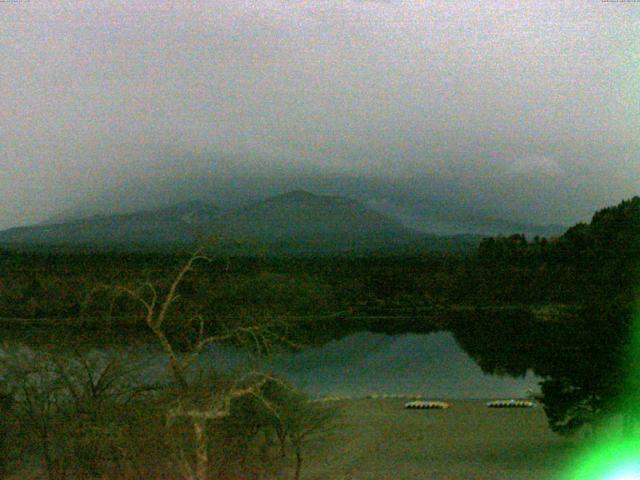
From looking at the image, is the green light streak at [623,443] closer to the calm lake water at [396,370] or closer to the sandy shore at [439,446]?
the sandy shore at [439,446]

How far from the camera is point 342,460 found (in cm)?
1488

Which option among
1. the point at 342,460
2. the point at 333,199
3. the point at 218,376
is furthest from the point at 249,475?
the point at 333,199

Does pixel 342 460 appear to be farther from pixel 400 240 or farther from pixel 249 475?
pixel 400 240

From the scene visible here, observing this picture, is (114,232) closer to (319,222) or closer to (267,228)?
(267,228)

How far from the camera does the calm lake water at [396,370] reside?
28234 mm

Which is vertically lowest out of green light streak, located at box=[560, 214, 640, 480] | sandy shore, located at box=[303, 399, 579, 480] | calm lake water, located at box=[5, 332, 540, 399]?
calm lake water, located at box=[5, 332, 540, 399]

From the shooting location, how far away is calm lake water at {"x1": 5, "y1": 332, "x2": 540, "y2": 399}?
2823 centimetres

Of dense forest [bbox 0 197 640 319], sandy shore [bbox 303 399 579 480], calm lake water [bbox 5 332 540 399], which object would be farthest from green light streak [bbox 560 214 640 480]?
calm lake water [bbox 5 332 540 399]

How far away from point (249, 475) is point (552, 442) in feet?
33.4

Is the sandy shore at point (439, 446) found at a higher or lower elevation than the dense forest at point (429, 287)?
lower

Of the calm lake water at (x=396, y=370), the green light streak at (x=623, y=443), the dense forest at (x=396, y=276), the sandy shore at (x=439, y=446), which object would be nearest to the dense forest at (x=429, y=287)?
the dense forest at (x=396, y=276)

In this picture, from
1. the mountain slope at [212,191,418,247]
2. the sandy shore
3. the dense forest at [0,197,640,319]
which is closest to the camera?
the sandy shore

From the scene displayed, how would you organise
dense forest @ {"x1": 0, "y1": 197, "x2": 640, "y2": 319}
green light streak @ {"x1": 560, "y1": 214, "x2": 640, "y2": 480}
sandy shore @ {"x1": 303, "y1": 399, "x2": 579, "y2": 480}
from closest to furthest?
1. green light streak @ {"x1": 560, "y1": 214, "x2": 640, "y2": 480}
2. sandy shore @ {"x1": 303, "y1": 399, "x2": 579, "y2": 480}
3. dense forest @ {"x1": 0, "y1": 197, "x2": 640, "y2": 319}

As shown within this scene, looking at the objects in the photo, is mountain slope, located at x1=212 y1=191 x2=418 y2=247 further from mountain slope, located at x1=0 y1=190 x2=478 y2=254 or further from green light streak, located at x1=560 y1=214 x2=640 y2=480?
green light streak, located at x1=560 y1=214 x2=640 y2=480
